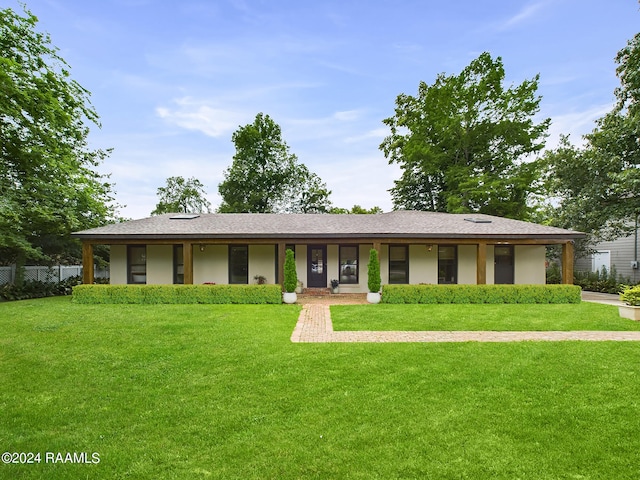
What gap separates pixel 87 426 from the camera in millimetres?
3496

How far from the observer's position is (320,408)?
3.85 meters

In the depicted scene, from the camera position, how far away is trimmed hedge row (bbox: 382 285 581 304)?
12508mm

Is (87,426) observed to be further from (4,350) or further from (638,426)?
(638,426)

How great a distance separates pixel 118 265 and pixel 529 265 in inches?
699

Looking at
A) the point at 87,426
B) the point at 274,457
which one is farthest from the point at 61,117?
the point at 274,457

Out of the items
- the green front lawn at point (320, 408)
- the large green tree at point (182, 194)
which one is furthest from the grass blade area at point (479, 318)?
the large green tree at point (182, 194)

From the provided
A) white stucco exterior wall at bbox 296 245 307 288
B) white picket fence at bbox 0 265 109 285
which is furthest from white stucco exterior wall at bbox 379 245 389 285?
white picket fence at bbox 0 265 109 285

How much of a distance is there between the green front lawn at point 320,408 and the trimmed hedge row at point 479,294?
5.89m

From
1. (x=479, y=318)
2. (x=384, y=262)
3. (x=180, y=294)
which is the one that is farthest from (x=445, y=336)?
(x=180, y=294)

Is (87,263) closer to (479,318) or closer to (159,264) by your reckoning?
(159,264)

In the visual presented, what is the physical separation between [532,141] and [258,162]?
2247 centimetres

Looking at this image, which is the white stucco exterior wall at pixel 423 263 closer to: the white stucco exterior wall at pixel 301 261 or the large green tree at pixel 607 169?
the white stucco exterior wall at pixel 301 261

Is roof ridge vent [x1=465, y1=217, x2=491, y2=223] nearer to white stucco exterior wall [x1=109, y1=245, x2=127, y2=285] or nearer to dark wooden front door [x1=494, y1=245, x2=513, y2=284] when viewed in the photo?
dark wooden front door [x1=494, y1=245, x2=513, y2=284]

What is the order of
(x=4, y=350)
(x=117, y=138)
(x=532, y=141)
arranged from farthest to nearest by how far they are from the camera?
(x=532, y=141)
(x=117, y=138)
(x=4, y=350)
